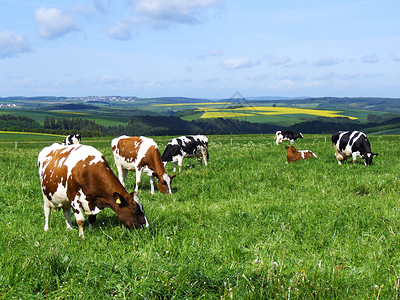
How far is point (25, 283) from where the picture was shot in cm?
436

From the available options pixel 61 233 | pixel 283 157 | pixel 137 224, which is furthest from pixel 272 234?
pixel 283 157

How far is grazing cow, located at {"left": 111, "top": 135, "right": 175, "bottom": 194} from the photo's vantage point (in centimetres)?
1366

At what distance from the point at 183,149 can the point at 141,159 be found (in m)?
5.59

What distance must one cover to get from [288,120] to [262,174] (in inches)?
4817

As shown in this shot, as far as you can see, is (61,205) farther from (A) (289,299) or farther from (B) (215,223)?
(A) (289,299)

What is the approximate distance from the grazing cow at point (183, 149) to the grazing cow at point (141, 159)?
3872mm

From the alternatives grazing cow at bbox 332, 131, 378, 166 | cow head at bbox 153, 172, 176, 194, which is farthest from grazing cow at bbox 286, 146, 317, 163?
cow head at bbox 153, 172, 176, 194

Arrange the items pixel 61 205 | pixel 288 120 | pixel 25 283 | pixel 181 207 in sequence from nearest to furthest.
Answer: pixel 25 283 < pixel 61 205 < pixel 181 207 < pixel 288 120

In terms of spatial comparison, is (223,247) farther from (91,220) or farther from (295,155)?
(295,155)

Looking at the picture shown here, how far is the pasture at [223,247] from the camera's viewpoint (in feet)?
14.3

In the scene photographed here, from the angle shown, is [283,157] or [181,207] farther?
[283,157]

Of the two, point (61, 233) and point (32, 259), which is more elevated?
point (32, 259)

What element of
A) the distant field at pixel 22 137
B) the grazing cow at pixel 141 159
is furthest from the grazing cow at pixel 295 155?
the distant field at pixel 22 137

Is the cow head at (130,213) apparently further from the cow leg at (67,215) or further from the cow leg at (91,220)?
the cow leg at (67,215)
